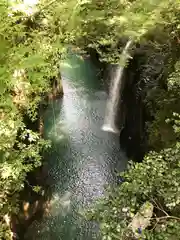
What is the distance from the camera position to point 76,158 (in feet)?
33.4

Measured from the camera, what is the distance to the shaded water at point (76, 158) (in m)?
7.82

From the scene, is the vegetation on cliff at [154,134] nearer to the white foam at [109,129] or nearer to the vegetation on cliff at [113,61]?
the vegetation on cliff at [113,61]

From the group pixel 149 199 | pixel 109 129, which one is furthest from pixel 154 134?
pixel 109 129

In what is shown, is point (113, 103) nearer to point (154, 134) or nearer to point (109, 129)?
point (109, 129)

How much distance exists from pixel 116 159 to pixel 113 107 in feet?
8.39

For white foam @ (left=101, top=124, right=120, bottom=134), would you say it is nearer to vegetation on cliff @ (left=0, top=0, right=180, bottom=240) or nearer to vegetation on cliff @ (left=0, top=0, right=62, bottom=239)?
vegetation on cliff @ (left=0, top=0, right=180, bottom=240)

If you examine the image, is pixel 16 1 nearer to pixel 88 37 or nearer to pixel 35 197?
pixel 88 37

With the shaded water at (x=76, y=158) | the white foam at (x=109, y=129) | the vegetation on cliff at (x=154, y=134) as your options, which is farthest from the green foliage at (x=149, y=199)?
the white foam at (x=109, y=129)

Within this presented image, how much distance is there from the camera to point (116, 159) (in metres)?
10.1

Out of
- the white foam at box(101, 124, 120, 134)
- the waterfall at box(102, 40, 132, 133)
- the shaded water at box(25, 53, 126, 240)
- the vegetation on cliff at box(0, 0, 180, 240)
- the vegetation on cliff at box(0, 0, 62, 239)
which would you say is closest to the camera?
the vegetation on cliff at box(0, 0, 180, 240)

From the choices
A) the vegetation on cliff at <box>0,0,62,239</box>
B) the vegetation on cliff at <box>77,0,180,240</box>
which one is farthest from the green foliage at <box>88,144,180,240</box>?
the vegetation on cliff at <box>0,0,62,239</box>

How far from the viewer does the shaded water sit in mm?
7824

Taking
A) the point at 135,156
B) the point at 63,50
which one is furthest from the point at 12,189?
the point at 135,156

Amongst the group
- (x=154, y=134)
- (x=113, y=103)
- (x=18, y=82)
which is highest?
(x=18, y=82)
